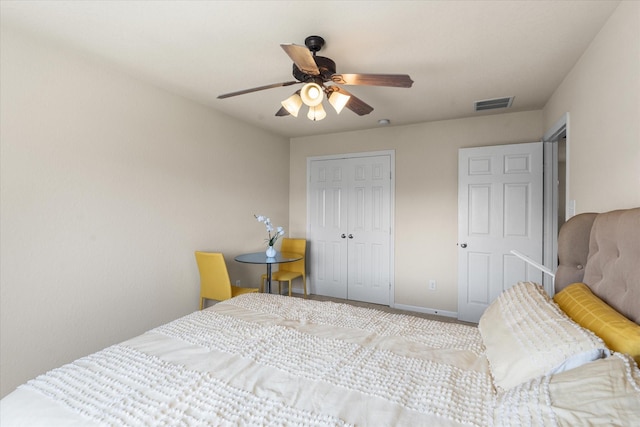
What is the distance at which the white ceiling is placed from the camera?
1.68m

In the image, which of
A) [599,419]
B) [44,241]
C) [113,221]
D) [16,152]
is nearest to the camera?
[599,419]

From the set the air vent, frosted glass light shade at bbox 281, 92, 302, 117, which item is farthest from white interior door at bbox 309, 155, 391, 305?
frosted glass light shade at bbox 281, 92, 302, 117

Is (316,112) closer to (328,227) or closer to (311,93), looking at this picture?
(311,93)

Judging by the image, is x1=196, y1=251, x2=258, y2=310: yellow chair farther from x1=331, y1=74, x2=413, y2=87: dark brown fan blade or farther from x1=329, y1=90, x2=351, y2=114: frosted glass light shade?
x1=331, y1=74, x2=413, y2=87: dark brown fan blade

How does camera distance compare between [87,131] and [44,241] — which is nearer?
[44,241]

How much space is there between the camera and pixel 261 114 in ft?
11.7

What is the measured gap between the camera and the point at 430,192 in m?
3.85

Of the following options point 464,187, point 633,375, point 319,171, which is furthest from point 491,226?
point 633,375

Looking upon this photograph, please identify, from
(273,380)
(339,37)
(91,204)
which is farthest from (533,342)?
(91,204)

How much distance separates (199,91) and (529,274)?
3.84m

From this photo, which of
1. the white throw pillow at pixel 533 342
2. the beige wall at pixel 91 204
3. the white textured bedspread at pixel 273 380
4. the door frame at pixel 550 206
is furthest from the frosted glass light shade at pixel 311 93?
the door frame at pixel 550 206

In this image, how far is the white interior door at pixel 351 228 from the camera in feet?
13.6

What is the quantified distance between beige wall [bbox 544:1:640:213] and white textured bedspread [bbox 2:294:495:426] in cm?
114

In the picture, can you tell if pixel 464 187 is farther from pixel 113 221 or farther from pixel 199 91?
pixel 113 221
